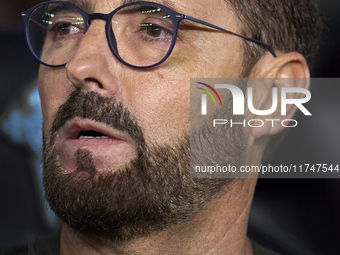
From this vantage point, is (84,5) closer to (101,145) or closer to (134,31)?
(134,31)

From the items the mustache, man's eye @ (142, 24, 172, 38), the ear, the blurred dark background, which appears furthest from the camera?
the blurred dark background

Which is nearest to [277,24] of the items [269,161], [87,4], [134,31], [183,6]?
[183,6]

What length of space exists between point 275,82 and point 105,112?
2.40 ft

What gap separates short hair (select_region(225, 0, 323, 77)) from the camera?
5.28 ft

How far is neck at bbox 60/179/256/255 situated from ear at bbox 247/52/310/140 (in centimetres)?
24

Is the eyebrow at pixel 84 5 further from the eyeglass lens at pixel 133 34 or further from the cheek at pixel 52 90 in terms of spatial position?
the cheek at pixel 52 90

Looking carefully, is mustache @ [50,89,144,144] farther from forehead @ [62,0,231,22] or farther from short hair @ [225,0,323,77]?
short hair @ [225,0,323,77]

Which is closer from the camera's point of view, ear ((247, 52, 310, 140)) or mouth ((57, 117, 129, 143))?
mouth ((57, 117, 129, 143))

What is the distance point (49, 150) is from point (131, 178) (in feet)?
1.05

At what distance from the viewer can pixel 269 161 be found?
2379mm

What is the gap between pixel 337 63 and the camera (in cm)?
258

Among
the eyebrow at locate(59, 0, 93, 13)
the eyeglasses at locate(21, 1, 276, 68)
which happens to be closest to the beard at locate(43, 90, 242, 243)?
the eyeglasses at locate(21, 1, 276, 68)

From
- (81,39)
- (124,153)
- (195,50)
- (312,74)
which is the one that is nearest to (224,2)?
(195,50)

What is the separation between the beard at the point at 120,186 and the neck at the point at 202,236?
58 millimetres
